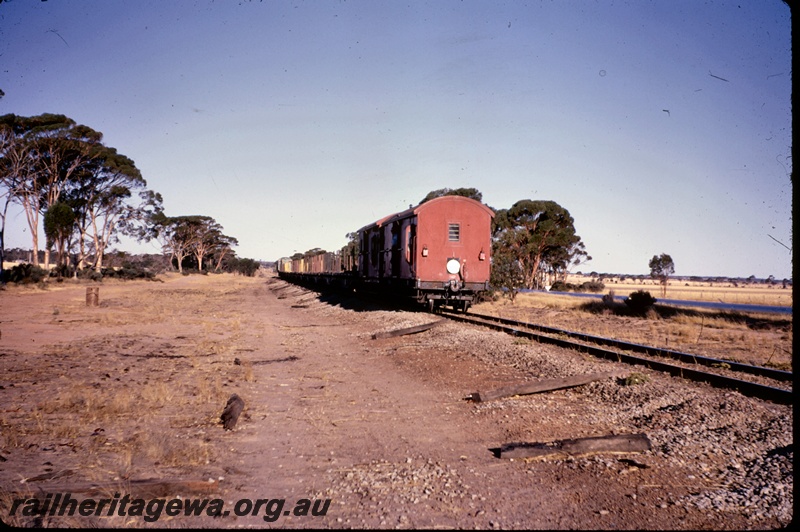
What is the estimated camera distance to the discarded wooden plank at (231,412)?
572 centimetres

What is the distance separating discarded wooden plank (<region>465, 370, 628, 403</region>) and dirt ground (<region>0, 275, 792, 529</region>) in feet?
0.57

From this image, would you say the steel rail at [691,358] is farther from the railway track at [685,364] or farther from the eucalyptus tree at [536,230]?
the eucalyptus tree at [536,230]

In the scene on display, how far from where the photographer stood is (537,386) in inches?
276

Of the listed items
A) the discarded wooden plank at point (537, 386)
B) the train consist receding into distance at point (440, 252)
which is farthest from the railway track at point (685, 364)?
the train consist receding into distance at point (440, 252)

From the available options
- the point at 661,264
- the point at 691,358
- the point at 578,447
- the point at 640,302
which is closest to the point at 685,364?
the point at 691,358

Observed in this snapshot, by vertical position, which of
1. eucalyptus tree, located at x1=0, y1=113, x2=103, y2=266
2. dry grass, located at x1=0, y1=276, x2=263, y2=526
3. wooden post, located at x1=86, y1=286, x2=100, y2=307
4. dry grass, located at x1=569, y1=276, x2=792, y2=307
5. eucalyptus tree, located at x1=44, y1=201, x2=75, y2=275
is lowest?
dry grass, located at x1=569, y1=276, x2=792, y2=307

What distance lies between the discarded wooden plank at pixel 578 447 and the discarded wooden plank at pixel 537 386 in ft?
6.76

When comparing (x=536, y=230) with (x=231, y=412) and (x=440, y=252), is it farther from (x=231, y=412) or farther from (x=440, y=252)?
(x=231, y=412)

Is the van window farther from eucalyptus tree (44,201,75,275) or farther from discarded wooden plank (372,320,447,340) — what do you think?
eucalyptus tree (44,201,75,275)

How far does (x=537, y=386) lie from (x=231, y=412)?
13.4ft

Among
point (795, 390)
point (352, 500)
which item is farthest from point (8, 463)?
point (795, 390)

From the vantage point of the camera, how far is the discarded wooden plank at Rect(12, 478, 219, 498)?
365cm

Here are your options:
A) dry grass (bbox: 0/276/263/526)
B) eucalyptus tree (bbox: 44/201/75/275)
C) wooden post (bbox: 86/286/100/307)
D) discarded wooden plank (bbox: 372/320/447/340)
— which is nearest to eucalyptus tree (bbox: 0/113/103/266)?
eucalyptus tree (bbox: 44/201/75/275)

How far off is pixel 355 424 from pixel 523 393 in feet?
8.10
